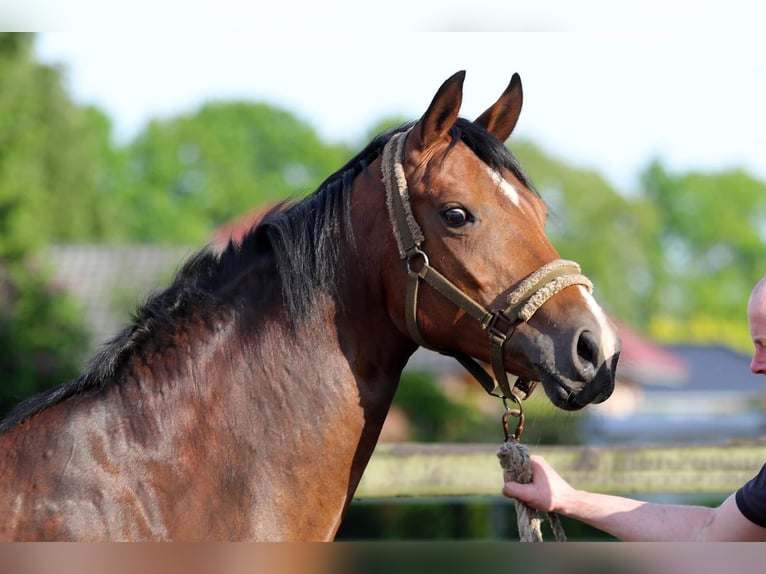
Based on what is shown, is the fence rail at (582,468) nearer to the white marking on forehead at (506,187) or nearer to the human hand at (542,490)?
the human hand at (542,490)

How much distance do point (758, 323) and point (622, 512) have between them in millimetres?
776

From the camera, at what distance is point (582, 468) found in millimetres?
5402

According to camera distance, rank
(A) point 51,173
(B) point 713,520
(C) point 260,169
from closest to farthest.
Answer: (B) point 713,520
(A) point 51,173
(C) point 260,169

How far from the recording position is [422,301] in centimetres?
311

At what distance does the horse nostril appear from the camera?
2.91 m

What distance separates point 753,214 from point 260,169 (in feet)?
139

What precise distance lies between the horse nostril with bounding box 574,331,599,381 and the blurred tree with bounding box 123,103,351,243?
4847 centimetres

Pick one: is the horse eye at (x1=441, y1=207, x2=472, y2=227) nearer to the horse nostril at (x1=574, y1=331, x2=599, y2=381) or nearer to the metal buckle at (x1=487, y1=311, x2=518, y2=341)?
the metal buckle at (x1=487, y1=311, x2=518, y2=341)

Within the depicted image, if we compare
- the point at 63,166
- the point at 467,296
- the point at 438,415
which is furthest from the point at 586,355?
the point at 63,166

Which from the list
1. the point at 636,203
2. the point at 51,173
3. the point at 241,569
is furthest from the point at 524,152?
the point at 241,569

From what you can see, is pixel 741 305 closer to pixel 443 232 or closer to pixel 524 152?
pixel 524 152

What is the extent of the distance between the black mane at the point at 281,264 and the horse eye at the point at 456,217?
0.22 metres

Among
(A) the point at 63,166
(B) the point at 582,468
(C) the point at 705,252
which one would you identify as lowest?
(C) the point at 705,252

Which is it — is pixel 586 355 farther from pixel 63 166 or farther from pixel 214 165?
pixel 214 165
